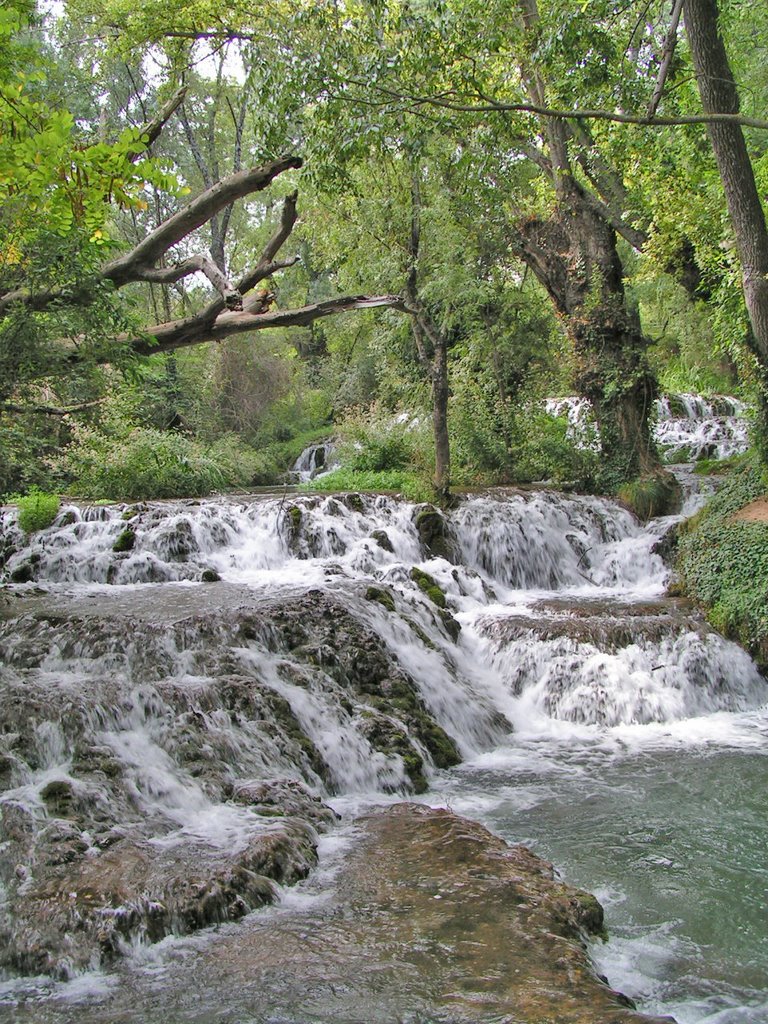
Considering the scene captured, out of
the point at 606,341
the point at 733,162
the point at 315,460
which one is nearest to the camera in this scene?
the point at 733,162

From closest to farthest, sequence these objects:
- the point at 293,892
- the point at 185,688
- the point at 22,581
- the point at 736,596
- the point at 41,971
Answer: the point at 41,971 → the point at 293,892 → the point at 185,688 → the point at 736,596 → the point at 22,581

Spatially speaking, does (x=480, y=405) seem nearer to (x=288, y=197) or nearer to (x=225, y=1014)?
(x=288, y=197)

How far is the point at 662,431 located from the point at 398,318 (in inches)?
340

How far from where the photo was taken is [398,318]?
1766cm

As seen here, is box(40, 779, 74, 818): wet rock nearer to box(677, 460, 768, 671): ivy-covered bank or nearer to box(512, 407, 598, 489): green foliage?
box(677, 460, 768, 671): ivy-covered bank

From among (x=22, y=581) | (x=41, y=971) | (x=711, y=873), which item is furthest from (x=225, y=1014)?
(x=22, y=581)

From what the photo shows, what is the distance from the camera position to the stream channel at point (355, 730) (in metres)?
3.84

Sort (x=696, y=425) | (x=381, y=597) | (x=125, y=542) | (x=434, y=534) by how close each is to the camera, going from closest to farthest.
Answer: (x=381, y=597), (x=125, y=542), (x=434, y=534), (x=696, y=425)

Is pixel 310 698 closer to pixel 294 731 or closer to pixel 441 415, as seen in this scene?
pixel 294 731

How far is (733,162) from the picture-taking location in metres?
10.1

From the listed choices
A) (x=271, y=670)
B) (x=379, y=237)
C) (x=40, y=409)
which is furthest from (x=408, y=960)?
(x=379, y=237)

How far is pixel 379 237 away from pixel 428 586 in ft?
23.6

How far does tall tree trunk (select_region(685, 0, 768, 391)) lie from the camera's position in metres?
9.02

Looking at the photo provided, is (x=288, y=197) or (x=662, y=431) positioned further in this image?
(x=662, y=431)
